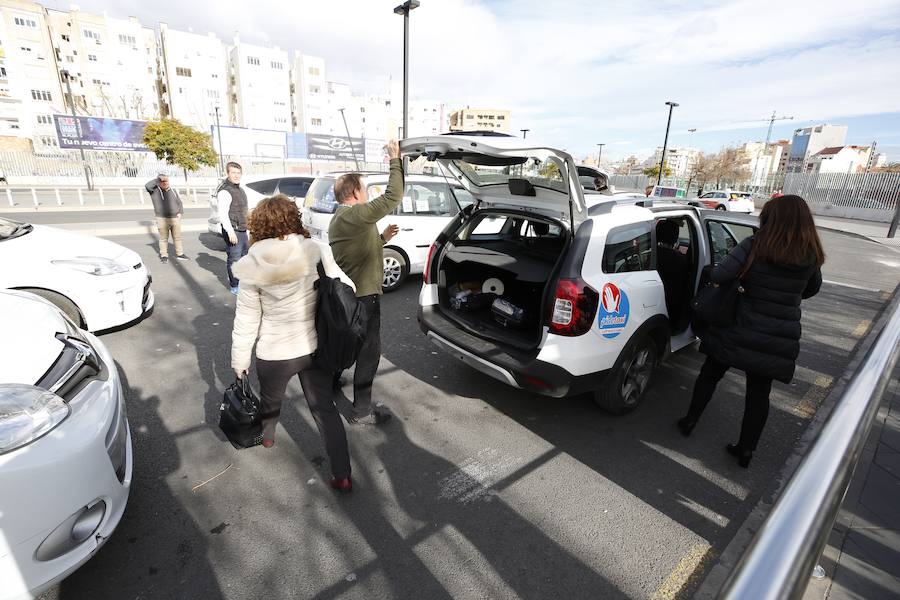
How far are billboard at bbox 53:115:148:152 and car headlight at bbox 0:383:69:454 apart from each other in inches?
1559

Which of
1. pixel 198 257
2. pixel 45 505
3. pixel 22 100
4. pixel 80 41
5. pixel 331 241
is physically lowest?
pixel 198 257

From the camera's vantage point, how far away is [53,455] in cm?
180

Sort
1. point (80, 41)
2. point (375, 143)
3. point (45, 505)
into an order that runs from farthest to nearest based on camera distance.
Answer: point (80, 41), point (375, 143), point (45, 505)

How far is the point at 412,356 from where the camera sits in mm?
4691

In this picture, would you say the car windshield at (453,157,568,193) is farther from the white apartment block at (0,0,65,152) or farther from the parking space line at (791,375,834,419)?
the white apartment block at (0,0,65,152)

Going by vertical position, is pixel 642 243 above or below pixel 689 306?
above

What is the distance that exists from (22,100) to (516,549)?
75752 mm

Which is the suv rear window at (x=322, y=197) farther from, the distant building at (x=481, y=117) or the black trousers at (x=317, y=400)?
the distant building at (x=481, y=117)

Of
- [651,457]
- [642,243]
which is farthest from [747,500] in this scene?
[642,243]

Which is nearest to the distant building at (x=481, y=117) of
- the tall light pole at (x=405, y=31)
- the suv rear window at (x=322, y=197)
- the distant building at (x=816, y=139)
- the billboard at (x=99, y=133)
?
the distant building at (x=816, y=139)

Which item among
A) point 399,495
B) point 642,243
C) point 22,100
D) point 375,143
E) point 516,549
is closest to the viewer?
point 516,549

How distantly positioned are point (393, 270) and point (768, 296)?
491 cm

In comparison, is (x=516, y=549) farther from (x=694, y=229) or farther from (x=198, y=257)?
(x=198, y=257)

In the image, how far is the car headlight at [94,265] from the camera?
4.38 meters
